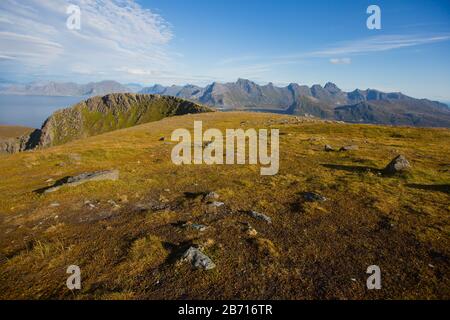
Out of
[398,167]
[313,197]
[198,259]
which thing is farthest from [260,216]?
[398,167]

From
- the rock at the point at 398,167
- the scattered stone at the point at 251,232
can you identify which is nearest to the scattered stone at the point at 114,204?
the scattered stone at the point at 251,232

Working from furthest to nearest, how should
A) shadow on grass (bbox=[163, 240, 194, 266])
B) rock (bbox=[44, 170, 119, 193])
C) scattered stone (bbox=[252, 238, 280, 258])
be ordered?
1. rock (bbox=[44, 170, 119, 193])
2. scattered stone (bbox=[252, 238, 280, 258])
3. shadow on grass (bbox=[163, 240, 194, 266])

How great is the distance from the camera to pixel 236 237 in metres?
13.0

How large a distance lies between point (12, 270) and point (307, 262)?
1255 cm

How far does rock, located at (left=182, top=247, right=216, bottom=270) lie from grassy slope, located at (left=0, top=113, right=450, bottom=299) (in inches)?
13.7

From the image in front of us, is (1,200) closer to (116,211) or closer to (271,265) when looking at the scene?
(116,211)

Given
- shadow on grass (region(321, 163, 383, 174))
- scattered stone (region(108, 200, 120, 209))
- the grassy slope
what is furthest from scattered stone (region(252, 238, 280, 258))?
shadow on grass (region(321, 163, 383, 174))

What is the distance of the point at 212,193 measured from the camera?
18.6 metres

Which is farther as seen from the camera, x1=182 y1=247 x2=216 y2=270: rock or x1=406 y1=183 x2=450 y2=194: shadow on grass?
x1=406 y1=183 x2=450 y2=194: shadow on grass

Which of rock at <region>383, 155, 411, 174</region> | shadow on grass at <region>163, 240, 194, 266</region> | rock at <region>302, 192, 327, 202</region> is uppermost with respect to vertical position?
rock at <region>383, 155, 411, 174</region>

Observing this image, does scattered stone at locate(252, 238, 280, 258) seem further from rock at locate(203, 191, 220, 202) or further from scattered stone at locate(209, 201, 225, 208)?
rock at locate(203, 191, 220, 202)

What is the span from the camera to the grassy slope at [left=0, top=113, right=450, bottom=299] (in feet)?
31.5

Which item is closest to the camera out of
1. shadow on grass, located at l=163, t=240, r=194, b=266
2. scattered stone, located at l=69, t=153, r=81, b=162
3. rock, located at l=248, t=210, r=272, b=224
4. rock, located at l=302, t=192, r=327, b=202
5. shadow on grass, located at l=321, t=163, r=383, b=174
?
shadow on grass, located at l=163, t=240, r=194, b=266

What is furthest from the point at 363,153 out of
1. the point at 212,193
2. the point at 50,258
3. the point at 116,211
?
the point at 50,258
